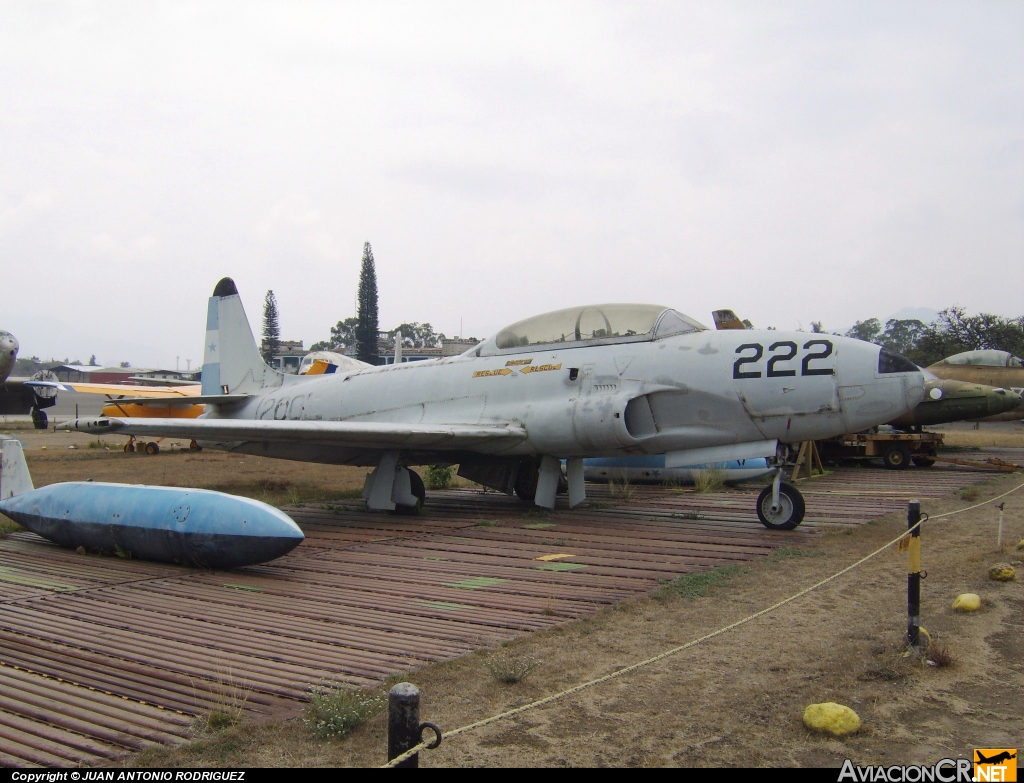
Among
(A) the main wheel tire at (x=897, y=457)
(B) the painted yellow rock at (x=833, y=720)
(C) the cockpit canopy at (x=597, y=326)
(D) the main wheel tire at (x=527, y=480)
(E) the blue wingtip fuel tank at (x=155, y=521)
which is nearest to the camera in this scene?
(B) the painted yellow rock at (x=833, y=720)

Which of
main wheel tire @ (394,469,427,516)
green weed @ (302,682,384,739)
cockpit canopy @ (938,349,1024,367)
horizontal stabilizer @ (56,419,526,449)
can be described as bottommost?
main wheel tire @ (394,469,427,516)

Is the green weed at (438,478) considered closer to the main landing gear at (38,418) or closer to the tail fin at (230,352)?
the tail fin at (230,352)

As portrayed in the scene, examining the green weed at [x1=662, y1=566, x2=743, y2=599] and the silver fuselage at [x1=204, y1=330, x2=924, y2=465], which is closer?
the green weed at [x1=662, y1=566, x2=743, y2=599]

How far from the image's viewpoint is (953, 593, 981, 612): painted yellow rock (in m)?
5.51

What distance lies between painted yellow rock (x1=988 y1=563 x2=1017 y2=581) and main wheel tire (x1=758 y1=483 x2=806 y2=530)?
112 inches

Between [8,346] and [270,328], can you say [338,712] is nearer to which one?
[8,346]

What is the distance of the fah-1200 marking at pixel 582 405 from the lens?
29.6ft

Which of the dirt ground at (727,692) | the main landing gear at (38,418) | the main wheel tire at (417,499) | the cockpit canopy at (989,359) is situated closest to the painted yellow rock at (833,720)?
the dirt ground at (727,692)

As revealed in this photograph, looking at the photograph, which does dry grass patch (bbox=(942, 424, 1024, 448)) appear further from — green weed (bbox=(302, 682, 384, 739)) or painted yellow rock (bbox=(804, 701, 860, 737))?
green weed (bbox=(302, 682, 384, 739))

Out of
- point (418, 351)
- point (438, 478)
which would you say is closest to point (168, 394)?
point (438, 478)

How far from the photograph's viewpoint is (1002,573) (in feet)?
20.9

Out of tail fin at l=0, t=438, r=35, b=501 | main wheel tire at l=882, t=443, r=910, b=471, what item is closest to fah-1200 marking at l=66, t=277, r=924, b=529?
tail fin at l=0, t=438, r=35, b=501

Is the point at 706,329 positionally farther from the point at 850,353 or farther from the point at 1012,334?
the point at 1012,334

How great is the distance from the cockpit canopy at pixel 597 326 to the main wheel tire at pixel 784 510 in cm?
230
